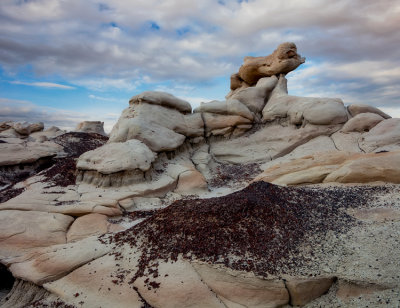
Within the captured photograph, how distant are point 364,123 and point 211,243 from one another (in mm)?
10992

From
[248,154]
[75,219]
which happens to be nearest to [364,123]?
[248,154]

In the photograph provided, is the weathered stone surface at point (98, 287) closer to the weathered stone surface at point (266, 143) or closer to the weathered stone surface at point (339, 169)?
the weathered stone surface at point (339, 169)

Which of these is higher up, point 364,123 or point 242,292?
point 364,123

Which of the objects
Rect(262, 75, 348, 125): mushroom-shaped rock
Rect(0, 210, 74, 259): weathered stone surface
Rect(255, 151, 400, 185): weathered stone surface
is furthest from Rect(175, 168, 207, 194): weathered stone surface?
Rect(262, 75, 348, 125): mushroom-shaped rock

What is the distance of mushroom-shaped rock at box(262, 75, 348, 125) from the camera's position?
13.7 meters

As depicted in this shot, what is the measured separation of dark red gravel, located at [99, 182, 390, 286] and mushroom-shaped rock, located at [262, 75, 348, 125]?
766cm

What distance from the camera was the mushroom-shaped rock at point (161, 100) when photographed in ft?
44.2

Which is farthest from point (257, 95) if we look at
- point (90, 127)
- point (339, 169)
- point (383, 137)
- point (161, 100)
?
point (90, 127)

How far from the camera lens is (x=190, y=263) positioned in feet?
15.5

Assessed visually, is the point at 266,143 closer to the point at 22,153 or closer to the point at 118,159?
the point at 118,159

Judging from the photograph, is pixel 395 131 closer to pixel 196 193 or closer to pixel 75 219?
pixel 196 193

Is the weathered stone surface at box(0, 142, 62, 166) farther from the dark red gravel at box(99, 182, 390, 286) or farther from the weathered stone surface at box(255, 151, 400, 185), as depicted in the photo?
the weathered stone surface at box(255, 151, 400, 185)

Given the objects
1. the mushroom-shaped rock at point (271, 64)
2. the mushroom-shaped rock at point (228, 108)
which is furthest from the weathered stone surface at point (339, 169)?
the mushroom-shaped rock at point (271, 64)

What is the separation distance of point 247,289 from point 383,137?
32.9ft
